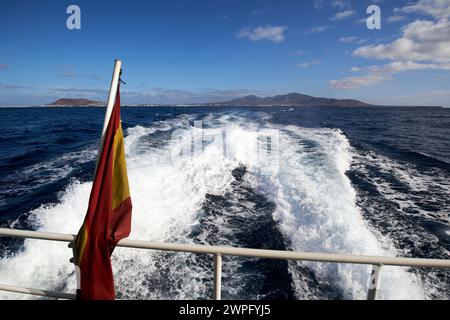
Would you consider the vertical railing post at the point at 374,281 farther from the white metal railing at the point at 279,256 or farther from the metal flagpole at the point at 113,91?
the metal flagpole at the point at 113,91

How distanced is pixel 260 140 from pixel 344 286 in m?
12.1

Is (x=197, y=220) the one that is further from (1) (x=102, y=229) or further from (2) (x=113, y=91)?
(2) (x=113, y=91)

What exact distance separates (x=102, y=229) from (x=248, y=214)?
5.67 metres

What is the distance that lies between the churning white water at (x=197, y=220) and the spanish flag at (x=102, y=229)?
2749 mm

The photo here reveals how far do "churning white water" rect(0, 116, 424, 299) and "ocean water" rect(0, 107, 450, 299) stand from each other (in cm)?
2

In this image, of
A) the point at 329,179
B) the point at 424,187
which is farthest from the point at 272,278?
the point at 424,187

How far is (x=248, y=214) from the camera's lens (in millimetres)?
7254

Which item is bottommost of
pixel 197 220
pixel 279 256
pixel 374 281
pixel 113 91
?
pixel 197 220

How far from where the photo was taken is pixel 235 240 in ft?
19.9

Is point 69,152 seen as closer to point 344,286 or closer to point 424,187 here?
point 344,286

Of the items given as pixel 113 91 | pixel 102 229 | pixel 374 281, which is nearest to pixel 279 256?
pixel 374 281

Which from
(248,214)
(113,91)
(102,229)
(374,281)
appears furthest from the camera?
(248,214)
